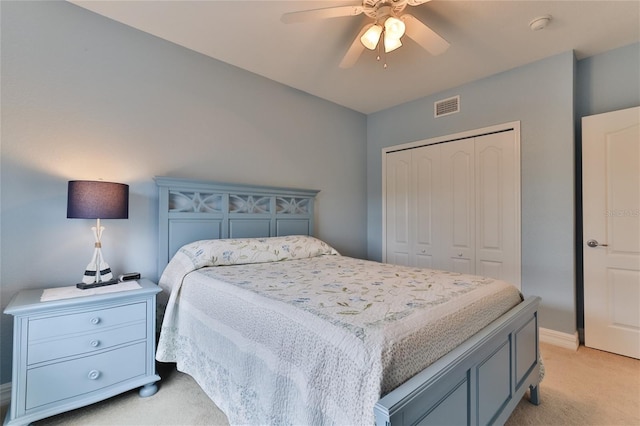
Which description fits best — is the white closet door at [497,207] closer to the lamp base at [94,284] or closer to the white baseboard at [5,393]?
the lamp base at [94,284]

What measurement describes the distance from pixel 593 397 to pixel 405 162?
2.79 metres

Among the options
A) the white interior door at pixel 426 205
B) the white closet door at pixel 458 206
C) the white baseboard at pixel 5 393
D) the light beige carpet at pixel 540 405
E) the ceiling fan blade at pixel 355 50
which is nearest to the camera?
the light beige carpet at pixel 540 405

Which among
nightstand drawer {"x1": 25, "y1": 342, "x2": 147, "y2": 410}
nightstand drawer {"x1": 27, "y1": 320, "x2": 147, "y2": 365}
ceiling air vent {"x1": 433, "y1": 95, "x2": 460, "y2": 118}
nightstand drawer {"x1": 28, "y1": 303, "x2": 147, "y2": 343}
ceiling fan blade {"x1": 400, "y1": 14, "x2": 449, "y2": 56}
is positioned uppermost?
ceiling air vent {"x1": 433, "y1": 95, "x2": 460, "y2": 118}

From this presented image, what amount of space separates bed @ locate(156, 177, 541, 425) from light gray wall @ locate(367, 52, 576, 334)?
1211 mm

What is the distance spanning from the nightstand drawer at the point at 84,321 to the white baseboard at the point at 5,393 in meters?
0.62

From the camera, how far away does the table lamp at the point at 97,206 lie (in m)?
1.82

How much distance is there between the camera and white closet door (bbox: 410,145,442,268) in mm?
3592

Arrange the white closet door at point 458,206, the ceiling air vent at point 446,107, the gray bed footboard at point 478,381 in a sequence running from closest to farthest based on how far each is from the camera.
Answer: the gray bed footboard at point 478,381 → the white closet door at point 458,206 → the ceiling air vent at point 446,107

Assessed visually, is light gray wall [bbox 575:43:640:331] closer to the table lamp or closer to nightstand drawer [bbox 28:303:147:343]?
nightstand drawer [bbox 28:303:147:343]

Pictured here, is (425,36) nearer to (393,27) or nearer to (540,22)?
(393,27)

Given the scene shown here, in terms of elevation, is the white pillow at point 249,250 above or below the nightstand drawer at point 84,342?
above

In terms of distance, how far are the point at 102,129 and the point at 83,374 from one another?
1.66 metres

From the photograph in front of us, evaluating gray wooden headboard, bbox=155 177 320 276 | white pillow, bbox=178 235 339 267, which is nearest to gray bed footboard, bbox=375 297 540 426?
white pillow, bbox=178 235 339 267

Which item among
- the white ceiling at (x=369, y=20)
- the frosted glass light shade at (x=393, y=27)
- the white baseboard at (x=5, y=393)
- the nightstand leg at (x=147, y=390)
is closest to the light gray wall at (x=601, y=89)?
the white ceiling at (x=369, y=20)
